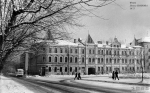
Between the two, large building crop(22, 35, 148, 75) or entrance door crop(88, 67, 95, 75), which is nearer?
large building crop(22, 35, 148, 75)

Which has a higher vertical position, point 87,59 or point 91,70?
point 87,59

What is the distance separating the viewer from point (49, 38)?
7742mm

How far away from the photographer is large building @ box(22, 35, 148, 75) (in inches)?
2712

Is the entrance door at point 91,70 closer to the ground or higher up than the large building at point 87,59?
closer to the ground

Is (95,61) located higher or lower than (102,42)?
lower

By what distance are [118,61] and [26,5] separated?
74.2 m

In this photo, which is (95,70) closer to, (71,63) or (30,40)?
(71,63)

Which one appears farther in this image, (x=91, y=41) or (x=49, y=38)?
(x=91, y=41)

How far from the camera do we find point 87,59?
240 feet

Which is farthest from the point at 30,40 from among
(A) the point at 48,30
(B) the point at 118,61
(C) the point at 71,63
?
(B) the point at 118,61

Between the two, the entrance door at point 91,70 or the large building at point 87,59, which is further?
the entrance door at point 91,70

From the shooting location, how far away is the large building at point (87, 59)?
226ft

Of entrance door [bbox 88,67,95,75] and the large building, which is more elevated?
the large building

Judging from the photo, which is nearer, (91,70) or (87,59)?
(87,59)
